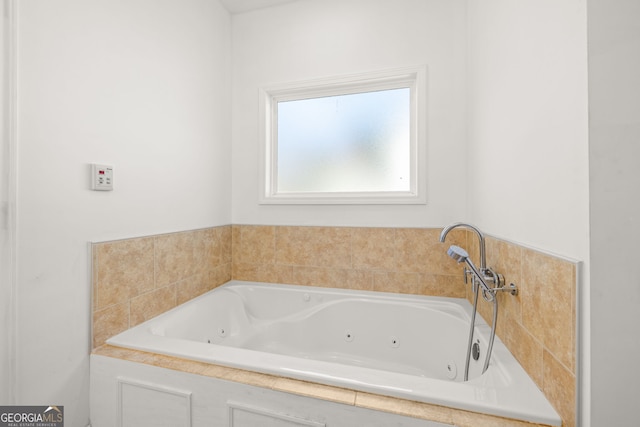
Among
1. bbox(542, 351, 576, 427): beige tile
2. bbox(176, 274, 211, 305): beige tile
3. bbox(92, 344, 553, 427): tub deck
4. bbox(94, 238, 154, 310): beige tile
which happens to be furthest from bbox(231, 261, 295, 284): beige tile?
bbox(542, 351, 576, 427): beige tile

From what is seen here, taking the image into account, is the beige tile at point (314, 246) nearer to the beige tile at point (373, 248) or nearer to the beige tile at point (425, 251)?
the beige tile at point (373, 248)

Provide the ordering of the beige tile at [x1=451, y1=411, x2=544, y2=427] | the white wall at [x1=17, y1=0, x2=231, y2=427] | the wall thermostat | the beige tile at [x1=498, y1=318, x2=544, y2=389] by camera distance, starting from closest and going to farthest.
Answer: the beige tile at [x1=451, y1=411, x2=544, y2=427], the beige tile at [x1=498, y1=318, x2=544, y2=389], the white wall at [x1=17, y1=0, x2=231, y2=427], the wall thermostat

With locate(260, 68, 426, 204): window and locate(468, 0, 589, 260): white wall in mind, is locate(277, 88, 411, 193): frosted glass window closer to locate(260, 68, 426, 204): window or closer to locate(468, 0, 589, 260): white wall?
locate(260, 68, 426, 204): window

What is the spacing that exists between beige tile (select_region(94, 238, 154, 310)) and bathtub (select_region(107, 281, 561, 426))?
0.61 ft

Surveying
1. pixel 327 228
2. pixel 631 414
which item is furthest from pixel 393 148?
pixel 631 414

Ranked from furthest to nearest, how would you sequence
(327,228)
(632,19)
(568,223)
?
1. (327,228)
2. (568,223)
3. (632,19)

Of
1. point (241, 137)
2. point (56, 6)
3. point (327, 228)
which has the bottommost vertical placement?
point (327, 228)

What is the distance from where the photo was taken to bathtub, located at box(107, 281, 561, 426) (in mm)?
948

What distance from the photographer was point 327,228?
2027mm

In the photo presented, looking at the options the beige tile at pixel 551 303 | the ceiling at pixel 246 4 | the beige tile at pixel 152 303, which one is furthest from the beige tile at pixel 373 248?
the ceiling at pixel 246 4

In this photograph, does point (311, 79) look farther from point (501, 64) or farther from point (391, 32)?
point (501, 64)

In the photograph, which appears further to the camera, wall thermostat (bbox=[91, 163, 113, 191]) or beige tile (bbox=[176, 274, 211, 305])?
beige tile (bbox=[176, 274, 211, 305])

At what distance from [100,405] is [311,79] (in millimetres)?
2161

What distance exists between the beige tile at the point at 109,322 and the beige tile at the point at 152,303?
0.04 m
